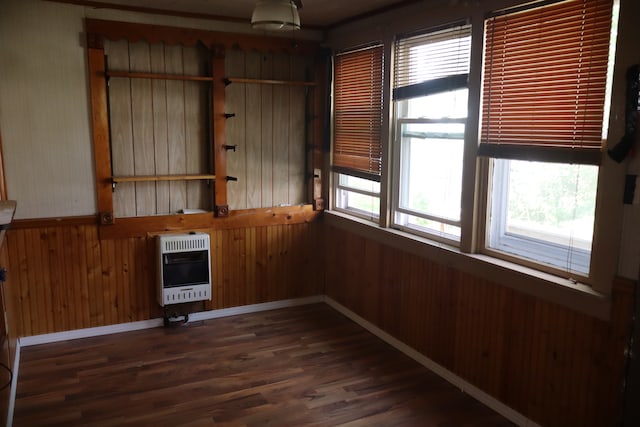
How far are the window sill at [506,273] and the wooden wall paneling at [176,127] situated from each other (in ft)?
5.01

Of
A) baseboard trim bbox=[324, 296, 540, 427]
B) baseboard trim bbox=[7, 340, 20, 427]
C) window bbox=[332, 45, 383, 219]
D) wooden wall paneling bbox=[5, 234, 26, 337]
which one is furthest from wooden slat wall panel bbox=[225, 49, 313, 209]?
baseboard trim bbox=[7, 340, 20, 427]

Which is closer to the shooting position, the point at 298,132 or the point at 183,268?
the point at 183,268

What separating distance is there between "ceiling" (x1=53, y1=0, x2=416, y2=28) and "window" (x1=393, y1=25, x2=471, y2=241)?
1.37 ft

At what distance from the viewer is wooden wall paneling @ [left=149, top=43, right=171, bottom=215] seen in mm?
4066

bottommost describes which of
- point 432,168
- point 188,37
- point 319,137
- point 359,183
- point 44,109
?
point 359,183

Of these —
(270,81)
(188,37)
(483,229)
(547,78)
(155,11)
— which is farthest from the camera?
(270,81)

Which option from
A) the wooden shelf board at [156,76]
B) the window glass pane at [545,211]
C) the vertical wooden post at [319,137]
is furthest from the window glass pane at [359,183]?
the wooden shelf board at [156,76]

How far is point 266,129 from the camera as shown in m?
4.52

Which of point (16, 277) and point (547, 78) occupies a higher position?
point (547, 78)

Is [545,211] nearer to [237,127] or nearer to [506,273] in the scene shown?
[506,273]

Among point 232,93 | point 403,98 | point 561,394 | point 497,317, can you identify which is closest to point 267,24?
point 403,98

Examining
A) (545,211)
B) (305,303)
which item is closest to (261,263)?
(305,303)

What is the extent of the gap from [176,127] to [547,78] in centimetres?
278

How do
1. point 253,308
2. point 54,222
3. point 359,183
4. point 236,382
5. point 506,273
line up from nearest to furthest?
point 506,273
point 236,382
point 54,222
point 359,183
point 253,308
